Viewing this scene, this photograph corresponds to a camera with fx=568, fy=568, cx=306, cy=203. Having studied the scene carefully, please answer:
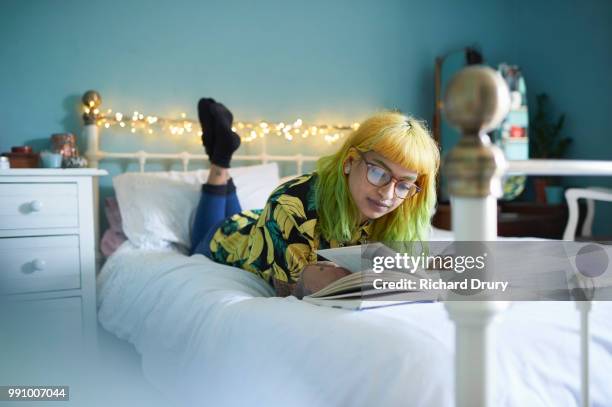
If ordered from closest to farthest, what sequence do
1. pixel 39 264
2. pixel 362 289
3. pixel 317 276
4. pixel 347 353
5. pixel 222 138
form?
1. pixel 347 353
2. pixel 362 289
3. pixel 317 276
4. pixel 39 264
5. pixel 222 138

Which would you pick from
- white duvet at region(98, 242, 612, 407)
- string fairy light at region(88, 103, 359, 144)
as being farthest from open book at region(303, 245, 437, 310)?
string fairy light at region(88, 103, 359, 144)

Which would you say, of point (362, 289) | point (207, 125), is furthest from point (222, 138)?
point (362, 289)

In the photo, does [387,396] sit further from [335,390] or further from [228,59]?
[228,59]

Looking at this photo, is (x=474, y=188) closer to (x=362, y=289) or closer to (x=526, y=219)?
(x=362, y=289)

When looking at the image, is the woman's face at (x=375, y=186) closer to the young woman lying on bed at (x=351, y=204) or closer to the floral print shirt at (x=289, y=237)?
the young woman lying on bed at (x=351, y=204)

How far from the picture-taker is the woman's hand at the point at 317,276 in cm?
118

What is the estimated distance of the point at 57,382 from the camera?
2.13 m

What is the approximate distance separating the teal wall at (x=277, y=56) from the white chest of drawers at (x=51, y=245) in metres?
0.49

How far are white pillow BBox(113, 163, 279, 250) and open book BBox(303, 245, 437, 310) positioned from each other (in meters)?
1.10

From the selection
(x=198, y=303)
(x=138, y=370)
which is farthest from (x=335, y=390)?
(x=138, y=370)

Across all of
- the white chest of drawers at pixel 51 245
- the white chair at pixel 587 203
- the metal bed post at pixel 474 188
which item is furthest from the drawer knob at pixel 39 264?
the white chair at pixel 587 203

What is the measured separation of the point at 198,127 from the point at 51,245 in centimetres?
95

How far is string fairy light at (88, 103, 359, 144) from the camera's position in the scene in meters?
2.43

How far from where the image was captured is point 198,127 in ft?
8.66
